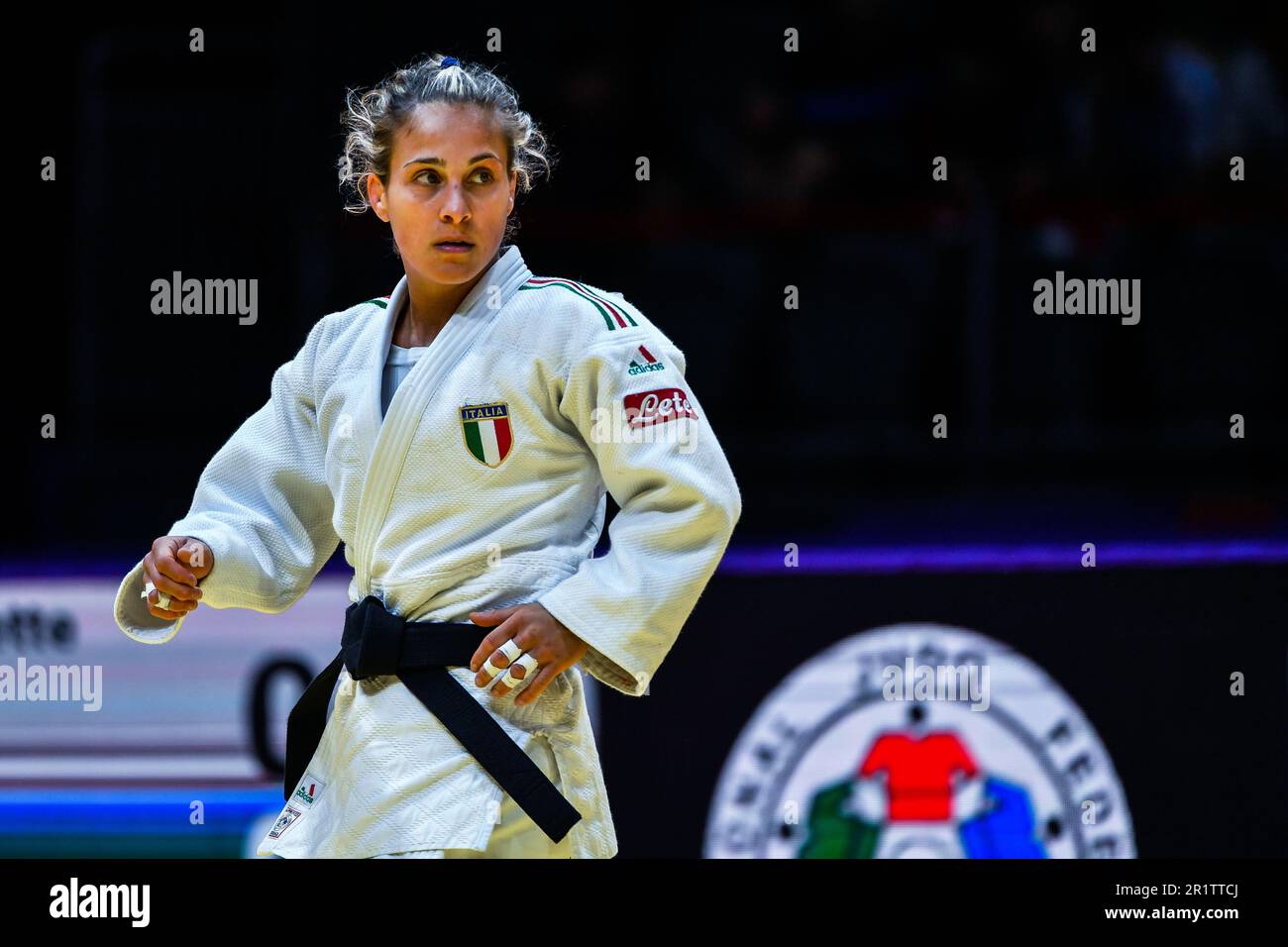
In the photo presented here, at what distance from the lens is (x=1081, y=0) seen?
254 inches

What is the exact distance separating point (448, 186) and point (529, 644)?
2.41 feet

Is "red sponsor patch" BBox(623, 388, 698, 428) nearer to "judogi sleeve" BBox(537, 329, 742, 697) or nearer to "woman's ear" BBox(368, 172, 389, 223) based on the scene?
"judogi sleeve" BBox(537, 329, 742, 697)

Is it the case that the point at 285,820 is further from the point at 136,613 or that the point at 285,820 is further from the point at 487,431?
the point at 487,431

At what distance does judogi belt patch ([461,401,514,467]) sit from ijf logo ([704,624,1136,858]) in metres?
2.15

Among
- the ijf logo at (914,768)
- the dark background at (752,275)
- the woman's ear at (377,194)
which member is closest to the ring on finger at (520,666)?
the woman's ear at (377,194)

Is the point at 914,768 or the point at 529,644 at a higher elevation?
the point at 529,644

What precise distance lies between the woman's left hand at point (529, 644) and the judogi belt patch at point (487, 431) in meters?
0.25

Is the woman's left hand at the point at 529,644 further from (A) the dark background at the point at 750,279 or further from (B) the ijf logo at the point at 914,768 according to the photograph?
(A) the dark background at the point at 750,279

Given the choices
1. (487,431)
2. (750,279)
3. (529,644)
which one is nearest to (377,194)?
(487,431)

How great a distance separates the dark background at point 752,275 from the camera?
5.32 m

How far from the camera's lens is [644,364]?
8.80 ft

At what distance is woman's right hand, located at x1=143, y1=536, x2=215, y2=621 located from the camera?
2750 millimetres

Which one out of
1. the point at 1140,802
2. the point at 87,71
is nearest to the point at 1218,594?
the point at 1140,802

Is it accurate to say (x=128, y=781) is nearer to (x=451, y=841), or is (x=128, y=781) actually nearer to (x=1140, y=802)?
(x=451, y=841)
